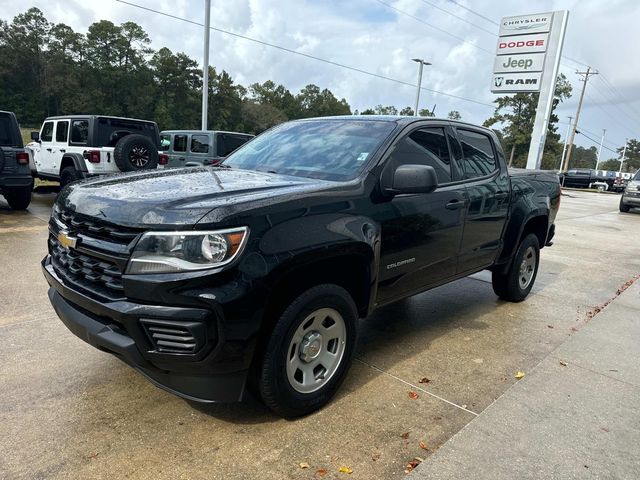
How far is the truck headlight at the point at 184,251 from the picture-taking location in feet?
7.38

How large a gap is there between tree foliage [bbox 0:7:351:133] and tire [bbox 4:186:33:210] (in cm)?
4579

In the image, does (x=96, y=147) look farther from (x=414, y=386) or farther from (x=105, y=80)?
(x=105, y=80)

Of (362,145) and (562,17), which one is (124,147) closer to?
(362,145)

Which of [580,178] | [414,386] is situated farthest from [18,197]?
[580,178]

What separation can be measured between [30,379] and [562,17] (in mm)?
23323

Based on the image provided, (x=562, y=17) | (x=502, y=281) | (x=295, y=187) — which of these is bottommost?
(x=502, y=281)

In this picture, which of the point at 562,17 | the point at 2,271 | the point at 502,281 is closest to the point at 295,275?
the point at 502,281

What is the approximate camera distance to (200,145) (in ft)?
42.0

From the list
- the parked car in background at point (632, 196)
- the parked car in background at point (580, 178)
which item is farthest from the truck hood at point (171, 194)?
the parked car in background at point (580, 178)

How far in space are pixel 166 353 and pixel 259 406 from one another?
35.1 inches

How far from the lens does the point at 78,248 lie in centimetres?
→ 260

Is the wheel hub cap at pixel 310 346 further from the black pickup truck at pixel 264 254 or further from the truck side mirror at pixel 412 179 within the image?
the truck side mirror at pixel 412 179

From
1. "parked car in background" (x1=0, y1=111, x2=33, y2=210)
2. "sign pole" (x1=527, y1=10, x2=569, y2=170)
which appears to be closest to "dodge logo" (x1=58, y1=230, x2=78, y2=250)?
"parked car in background" (x1=0, y1=111, x2=33, y2=210)

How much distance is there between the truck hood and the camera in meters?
2.32
